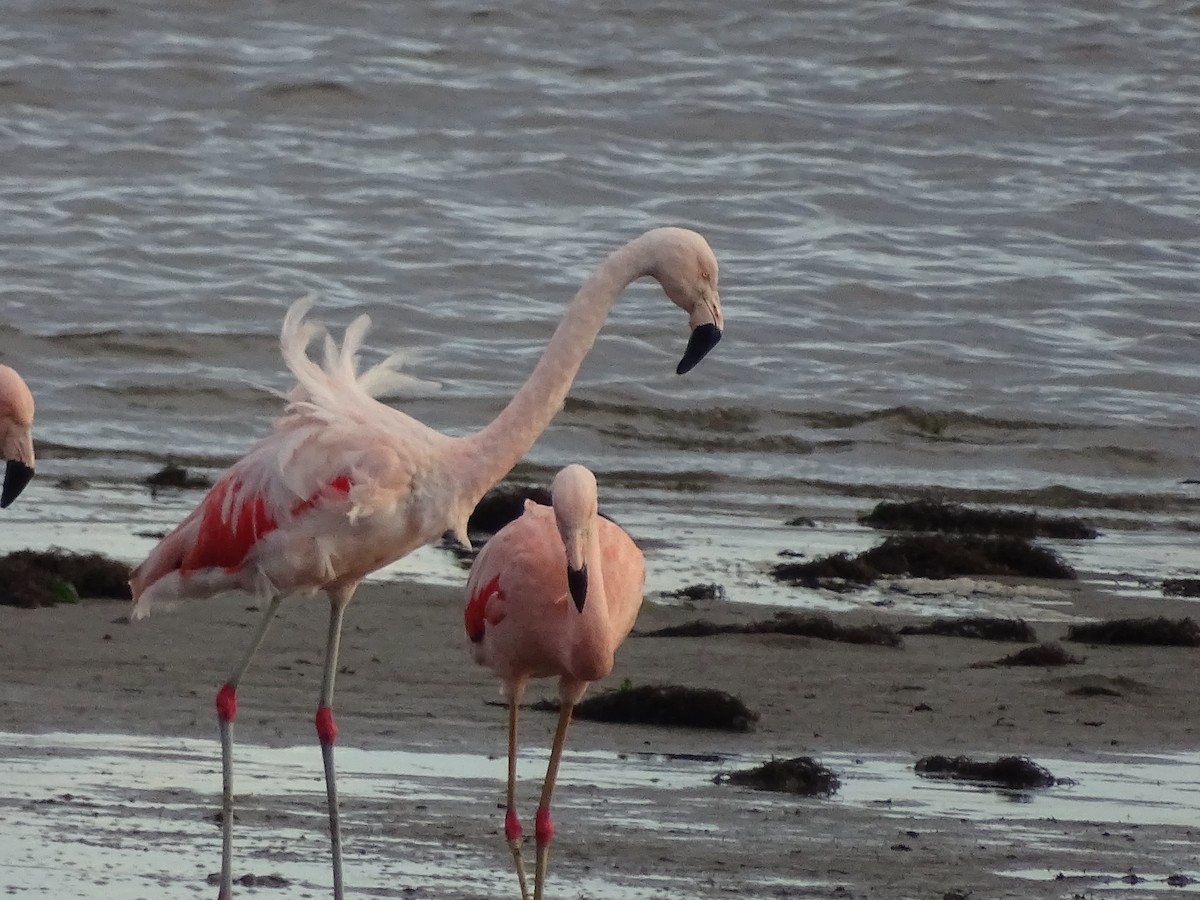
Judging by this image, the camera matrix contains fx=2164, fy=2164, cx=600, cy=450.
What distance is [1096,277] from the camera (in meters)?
24.2

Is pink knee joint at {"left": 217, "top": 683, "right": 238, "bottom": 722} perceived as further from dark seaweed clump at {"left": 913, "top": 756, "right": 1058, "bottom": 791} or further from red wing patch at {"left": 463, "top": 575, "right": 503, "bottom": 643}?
dark seaweed clump at {"left": 913, "top": 756, "right": 1058, "bottom": 791}

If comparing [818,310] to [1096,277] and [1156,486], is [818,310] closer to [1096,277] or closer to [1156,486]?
[1096,277]

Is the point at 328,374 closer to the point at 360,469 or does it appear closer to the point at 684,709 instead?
the point at 360,469

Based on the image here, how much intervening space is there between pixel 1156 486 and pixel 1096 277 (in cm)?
741

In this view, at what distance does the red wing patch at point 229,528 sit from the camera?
6.49 m

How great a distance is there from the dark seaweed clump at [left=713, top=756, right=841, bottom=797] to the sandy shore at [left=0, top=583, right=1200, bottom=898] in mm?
89

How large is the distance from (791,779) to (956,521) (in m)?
6.84

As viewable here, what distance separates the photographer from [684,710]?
8289 millimetres

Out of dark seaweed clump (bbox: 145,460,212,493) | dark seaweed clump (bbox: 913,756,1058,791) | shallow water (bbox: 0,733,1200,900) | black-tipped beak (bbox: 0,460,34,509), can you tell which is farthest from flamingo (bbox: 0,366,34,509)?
dark seaweed clump (bbox: 145,460,212,493)

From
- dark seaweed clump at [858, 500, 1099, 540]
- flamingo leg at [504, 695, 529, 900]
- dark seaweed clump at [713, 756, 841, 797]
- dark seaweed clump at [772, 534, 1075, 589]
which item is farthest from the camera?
dark seaweed clump at [858, 500, 1099, 540]

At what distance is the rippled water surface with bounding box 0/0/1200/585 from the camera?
17906 mm

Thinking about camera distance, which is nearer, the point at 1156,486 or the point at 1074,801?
the point at 1074,801

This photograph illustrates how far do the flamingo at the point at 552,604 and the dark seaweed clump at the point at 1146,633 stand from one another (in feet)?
12.1

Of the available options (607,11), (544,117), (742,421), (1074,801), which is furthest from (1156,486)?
(607,11)
